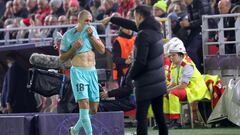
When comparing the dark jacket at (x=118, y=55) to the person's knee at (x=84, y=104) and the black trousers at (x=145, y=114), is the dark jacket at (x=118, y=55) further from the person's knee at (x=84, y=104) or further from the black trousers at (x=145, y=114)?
the black trousers at (x=145, y=114)

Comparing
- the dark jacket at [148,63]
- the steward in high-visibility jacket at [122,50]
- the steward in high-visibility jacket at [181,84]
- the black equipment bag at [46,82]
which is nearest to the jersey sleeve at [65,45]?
the dark jacket at [148,63]

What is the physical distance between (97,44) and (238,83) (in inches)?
156

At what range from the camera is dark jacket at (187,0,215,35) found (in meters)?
18.4

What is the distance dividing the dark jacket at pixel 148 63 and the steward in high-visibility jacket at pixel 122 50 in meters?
4.68

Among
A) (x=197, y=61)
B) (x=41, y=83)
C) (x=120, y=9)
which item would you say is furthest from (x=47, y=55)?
(x=120, y=9)

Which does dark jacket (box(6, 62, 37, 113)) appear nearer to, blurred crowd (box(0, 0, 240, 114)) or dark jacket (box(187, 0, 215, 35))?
blurred crowd (box(0, 0, 240, 114))

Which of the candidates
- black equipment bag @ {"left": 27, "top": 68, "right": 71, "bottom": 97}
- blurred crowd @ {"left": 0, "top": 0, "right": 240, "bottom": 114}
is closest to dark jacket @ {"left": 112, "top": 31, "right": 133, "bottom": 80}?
blurred crowd @ {"left": 0, "top": 0, "right": 240, "bottom": 114}

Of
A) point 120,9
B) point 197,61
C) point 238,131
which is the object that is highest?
point 120,9

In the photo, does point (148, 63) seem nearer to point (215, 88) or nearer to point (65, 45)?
point (65, 45)

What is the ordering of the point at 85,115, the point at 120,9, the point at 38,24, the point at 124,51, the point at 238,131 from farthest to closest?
the point at 38,24 → the point at 120,9 → the point at 124,51 → the point at 238,131 → the point at 85,115

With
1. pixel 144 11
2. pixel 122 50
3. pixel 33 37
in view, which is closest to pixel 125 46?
pixel 122 50

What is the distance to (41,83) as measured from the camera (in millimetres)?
16297

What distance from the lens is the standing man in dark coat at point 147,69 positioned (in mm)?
12711

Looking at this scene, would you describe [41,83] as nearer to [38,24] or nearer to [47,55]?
[47,55]
